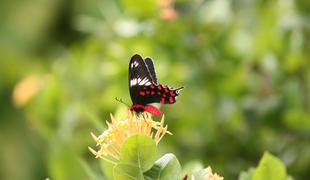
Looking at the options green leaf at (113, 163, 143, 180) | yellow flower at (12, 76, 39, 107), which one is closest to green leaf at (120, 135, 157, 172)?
green leaf at (113, 163, 143, 180)

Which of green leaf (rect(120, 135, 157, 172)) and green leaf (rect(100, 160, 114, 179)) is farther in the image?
green leaf (rect(100, 160, 114, 179))

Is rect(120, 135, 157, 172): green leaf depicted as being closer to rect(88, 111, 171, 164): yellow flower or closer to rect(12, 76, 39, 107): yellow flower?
rect(88, 111, 171, 164): yellow flower

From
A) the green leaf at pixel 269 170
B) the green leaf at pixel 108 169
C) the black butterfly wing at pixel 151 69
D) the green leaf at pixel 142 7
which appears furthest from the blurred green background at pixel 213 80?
the green leaf at pixel 269 170

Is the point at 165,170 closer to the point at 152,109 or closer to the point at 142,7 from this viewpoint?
the point at 152,109

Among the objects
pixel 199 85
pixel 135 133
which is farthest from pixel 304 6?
pixel 135 133

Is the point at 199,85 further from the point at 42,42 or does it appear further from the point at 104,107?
the point at 42,42

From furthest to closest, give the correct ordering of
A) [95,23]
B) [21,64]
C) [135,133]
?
[21,64], [95,23], [135,133]

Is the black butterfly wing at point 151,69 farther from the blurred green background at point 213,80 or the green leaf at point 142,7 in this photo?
the green leaf at point 142,7
